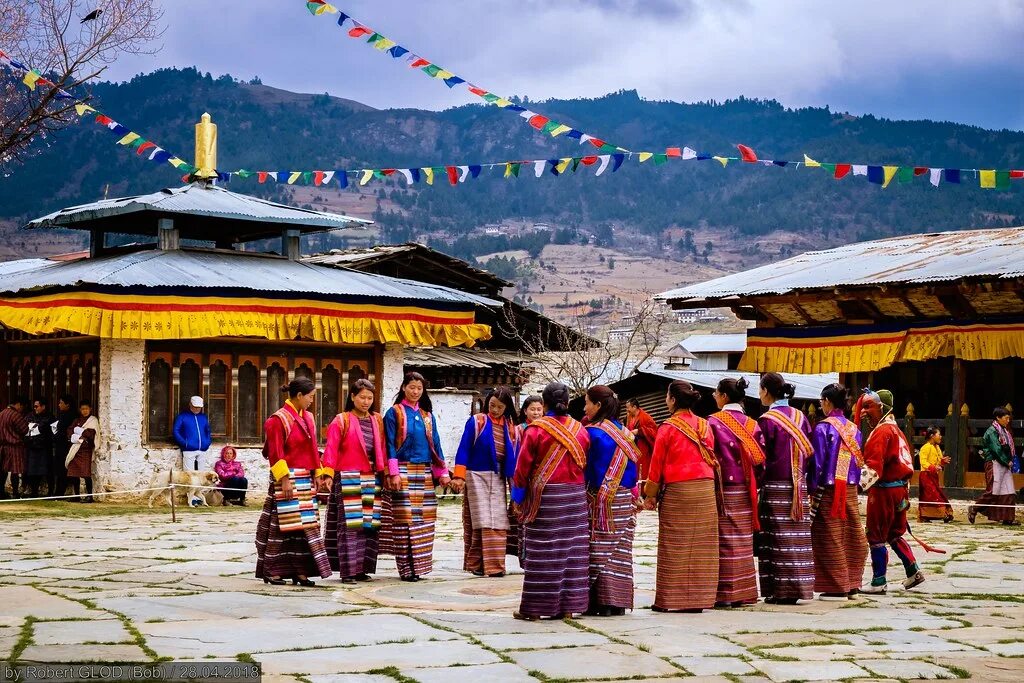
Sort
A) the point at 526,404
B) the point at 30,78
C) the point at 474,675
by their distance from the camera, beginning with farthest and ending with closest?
the point at 30,78, the point at 526,404, the point at 474,675

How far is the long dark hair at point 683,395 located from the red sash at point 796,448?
75cm

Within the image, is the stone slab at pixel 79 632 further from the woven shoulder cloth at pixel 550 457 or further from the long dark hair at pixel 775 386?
the long dark hair at pixel 775 386

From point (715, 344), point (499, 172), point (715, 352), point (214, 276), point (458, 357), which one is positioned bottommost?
point (458, 357)

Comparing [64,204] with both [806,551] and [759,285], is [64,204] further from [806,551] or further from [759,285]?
[806,551]

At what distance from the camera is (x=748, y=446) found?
9438mm

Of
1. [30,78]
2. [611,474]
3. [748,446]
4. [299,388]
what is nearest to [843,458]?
[748,446]

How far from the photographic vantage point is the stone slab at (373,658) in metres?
6.61

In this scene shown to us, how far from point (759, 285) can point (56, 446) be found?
10167 mm

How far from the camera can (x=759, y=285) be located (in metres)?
19.2

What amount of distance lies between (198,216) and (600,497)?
41.0 ft

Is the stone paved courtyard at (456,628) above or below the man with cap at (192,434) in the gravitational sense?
below

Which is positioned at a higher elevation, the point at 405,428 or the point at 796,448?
the point at 405,428

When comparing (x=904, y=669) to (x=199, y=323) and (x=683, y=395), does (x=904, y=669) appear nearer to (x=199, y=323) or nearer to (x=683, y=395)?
(x=683, y=395)

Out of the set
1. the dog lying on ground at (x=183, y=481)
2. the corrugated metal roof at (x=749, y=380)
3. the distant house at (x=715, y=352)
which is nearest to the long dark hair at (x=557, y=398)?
the dog lying on ground at (x=183, y=481)
